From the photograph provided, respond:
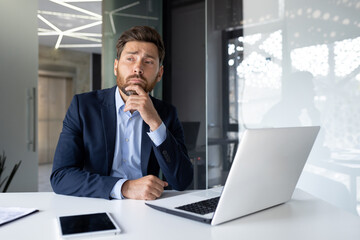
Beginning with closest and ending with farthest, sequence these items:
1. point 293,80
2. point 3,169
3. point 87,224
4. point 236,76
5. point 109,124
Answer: point 87,224, point 109,124, point 293,80, point 236,76, point 3,169

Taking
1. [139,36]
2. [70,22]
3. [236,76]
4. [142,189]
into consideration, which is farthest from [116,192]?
[70,22]

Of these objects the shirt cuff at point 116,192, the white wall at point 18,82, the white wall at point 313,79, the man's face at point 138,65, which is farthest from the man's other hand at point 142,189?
the white wall at point 18,82

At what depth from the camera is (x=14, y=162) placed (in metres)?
4.00

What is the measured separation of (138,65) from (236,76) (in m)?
1.50

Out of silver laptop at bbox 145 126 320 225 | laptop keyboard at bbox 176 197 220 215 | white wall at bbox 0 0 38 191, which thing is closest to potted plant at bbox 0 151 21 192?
white wall at bbox 0 0 38 191

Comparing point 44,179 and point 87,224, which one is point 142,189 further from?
point 44,179

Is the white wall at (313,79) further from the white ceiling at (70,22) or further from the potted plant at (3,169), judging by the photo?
the white ceiling at (70,22)

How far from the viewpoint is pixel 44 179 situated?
6672 mm

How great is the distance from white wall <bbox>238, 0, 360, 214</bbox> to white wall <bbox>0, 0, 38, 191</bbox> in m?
2.73

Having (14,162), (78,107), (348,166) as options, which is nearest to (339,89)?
(348,166)

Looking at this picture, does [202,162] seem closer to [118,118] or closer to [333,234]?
[118,118]

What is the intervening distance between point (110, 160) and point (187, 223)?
0.77 m

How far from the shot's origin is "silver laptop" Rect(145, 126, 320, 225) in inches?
34.0

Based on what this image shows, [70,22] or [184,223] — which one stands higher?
[70,22]
